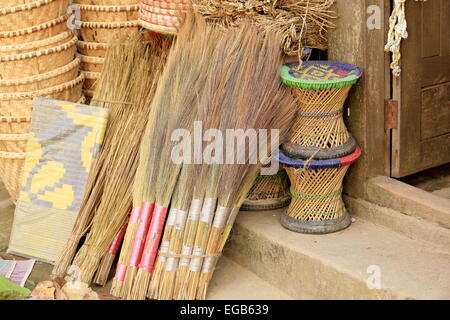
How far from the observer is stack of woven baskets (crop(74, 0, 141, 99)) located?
4137mm

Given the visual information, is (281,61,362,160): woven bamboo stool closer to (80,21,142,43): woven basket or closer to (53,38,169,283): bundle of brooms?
(53,38,169,283): bundle of brooms

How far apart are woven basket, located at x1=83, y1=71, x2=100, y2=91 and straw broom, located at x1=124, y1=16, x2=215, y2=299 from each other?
0.89 metres

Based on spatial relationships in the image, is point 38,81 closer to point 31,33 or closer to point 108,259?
point 31,33

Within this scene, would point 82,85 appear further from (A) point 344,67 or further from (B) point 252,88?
(A) point 344,67

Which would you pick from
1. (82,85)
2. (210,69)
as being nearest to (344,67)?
(210,69)

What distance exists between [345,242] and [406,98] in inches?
29.9

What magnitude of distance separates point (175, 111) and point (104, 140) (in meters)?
0.55

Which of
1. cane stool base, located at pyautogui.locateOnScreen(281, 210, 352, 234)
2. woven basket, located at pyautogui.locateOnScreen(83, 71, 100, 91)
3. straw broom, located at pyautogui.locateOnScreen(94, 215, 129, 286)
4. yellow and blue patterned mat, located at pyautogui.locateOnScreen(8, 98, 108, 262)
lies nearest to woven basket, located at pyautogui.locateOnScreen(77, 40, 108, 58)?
woven basket, located at pyautogui.locateOnScreen(83, 71, 100, 91)

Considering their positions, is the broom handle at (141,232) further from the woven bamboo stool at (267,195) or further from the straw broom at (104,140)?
the woven bamboo stool at (267,195)

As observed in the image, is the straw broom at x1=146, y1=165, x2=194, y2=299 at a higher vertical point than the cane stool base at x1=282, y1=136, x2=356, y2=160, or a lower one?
lower

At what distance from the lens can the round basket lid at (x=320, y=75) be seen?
10.4 feet
